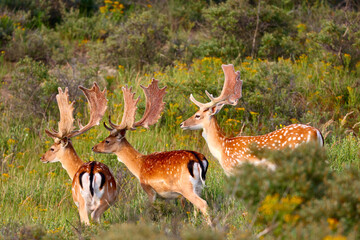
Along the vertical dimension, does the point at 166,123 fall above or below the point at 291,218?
below

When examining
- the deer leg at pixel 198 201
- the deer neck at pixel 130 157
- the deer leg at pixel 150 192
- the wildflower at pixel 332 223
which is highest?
the wildflower at pixel 332 223

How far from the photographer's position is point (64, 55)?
44.6ft

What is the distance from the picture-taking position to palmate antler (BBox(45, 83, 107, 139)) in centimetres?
768

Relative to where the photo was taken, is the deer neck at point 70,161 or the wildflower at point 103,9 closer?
the deer neck at point 70,161

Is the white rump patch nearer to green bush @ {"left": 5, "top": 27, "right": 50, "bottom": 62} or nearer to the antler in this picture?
the antler

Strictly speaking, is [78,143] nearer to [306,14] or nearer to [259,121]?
[259,121]

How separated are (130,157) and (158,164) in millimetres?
615

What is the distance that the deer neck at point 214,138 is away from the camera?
7.69 meters

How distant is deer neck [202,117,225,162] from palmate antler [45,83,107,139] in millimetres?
1376

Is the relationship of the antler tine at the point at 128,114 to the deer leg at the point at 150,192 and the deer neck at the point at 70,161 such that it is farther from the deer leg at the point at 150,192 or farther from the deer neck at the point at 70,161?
the deer leg at the point at 150,192

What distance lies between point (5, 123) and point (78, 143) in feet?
5.37

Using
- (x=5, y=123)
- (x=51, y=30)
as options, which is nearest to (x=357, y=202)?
(x=5, y=123)

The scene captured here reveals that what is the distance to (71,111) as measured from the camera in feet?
25.0

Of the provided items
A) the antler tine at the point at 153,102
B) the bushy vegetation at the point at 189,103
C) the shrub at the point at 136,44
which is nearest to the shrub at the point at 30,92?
the bushy vegetation at the point at 189,103
